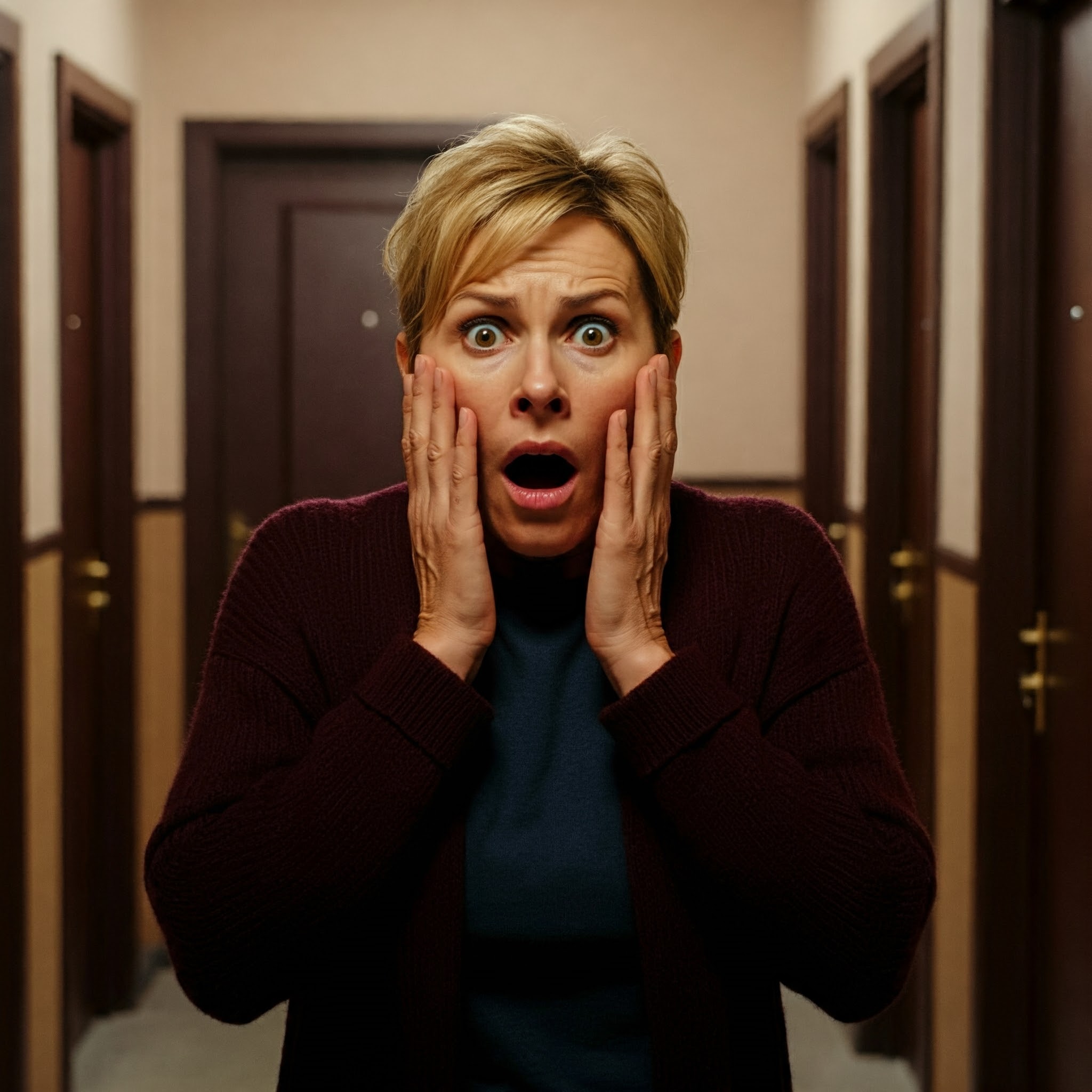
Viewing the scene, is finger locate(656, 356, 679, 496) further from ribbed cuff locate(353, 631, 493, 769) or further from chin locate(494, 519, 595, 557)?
ribbed cuff locate(353, 631, 493, 769)

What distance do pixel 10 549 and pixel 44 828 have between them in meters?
0.62

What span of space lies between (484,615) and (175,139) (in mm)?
3157

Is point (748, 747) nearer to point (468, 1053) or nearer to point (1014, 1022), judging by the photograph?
point (468, 1053)

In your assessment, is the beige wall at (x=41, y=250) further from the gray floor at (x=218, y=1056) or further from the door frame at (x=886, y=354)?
the door frame at (x=886, y=354)

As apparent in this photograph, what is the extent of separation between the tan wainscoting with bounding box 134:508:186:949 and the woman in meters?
2.85

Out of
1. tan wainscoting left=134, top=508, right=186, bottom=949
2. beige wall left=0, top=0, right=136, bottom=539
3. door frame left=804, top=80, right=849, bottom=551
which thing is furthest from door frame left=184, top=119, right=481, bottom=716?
door frame left=804, top=80, right=849, bottom=551

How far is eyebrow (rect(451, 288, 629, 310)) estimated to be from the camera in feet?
3.79

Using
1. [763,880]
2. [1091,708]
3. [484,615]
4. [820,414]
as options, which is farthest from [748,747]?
[820,414]

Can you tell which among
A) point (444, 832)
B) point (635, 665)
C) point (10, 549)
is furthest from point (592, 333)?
point (10, 549)

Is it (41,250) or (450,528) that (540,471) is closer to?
(450,528)

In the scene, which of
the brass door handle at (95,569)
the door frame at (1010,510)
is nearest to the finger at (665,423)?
the door frame at (1010,510)

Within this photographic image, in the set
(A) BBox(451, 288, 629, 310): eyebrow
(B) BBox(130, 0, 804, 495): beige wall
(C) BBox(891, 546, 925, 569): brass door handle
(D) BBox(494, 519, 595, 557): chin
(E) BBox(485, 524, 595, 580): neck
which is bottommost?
(C) BBox(891, 546, 925, 569): brass door handle

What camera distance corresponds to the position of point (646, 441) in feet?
3.87

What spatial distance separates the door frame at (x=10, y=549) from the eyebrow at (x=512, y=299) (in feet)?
5.91
